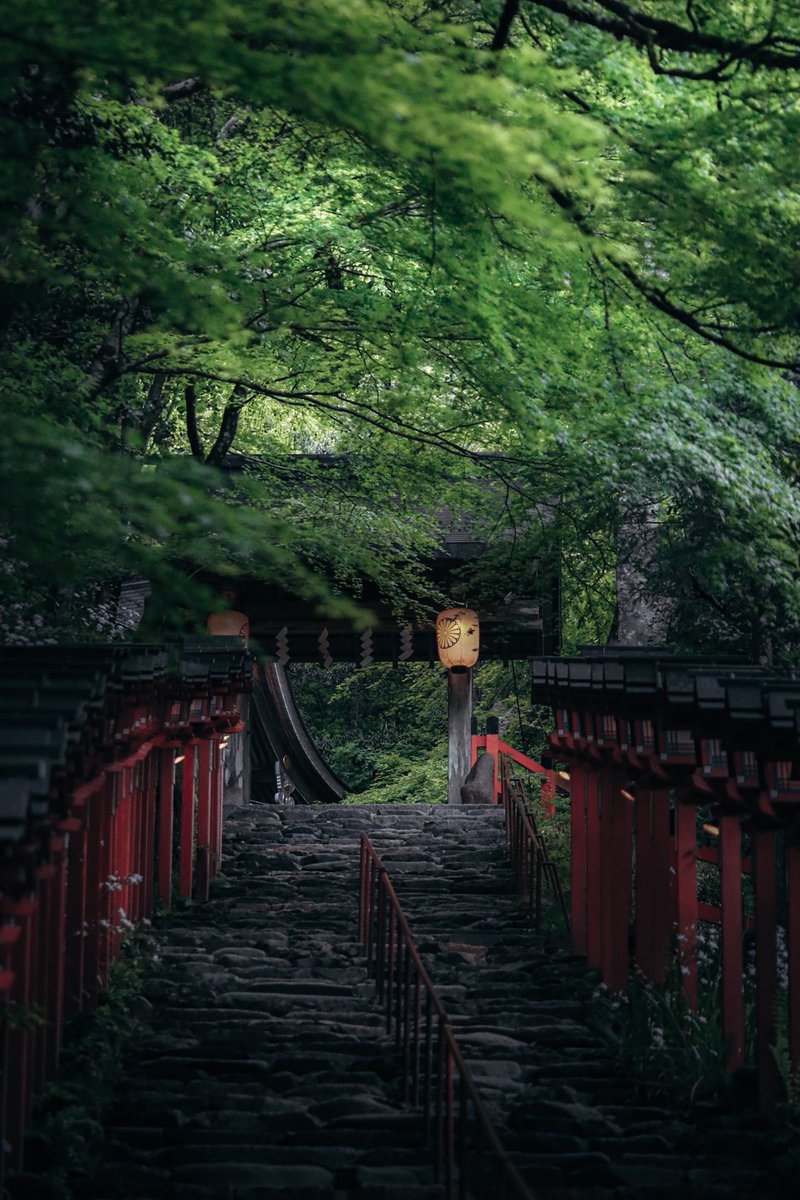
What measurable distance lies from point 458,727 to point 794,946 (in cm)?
1567


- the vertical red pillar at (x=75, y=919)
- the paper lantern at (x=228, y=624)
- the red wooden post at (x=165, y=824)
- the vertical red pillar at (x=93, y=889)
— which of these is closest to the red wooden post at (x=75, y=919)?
the vertical red pillar at (x=75, y=919)

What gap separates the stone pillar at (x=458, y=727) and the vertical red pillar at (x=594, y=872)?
8792 millimetres

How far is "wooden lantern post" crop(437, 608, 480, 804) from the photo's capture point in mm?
22969

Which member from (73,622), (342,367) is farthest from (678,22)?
(73,622)

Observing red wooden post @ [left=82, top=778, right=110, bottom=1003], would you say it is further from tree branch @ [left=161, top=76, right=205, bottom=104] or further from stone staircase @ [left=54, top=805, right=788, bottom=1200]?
tree branch @ [left=161, top=76, right=205, bottom=104]

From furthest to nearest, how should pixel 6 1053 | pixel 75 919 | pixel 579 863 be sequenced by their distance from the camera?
1. pixel 579 863
2. pixel 75 919
3. pixel 6 1053

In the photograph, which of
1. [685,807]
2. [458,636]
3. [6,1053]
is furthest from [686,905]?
[458,636]

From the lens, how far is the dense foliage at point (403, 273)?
7.03 meters

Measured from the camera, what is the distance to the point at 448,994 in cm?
1306

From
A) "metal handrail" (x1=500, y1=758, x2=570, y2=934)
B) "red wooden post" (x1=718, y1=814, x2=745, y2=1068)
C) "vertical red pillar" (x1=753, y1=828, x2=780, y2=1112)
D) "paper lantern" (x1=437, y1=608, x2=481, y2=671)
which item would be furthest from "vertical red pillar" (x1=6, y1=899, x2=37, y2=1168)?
"paper lantern" (x1=437, y1=608, x2=481, y2=671)

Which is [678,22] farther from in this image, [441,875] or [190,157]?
[441,875]

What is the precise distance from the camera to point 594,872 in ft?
47.3

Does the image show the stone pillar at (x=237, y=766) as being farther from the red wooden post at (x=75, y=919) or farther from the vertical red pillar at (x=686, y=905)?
the vertical red pillar at (x=686, y=905)

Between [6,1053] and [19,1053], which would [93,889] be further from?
→ [6,1053]
